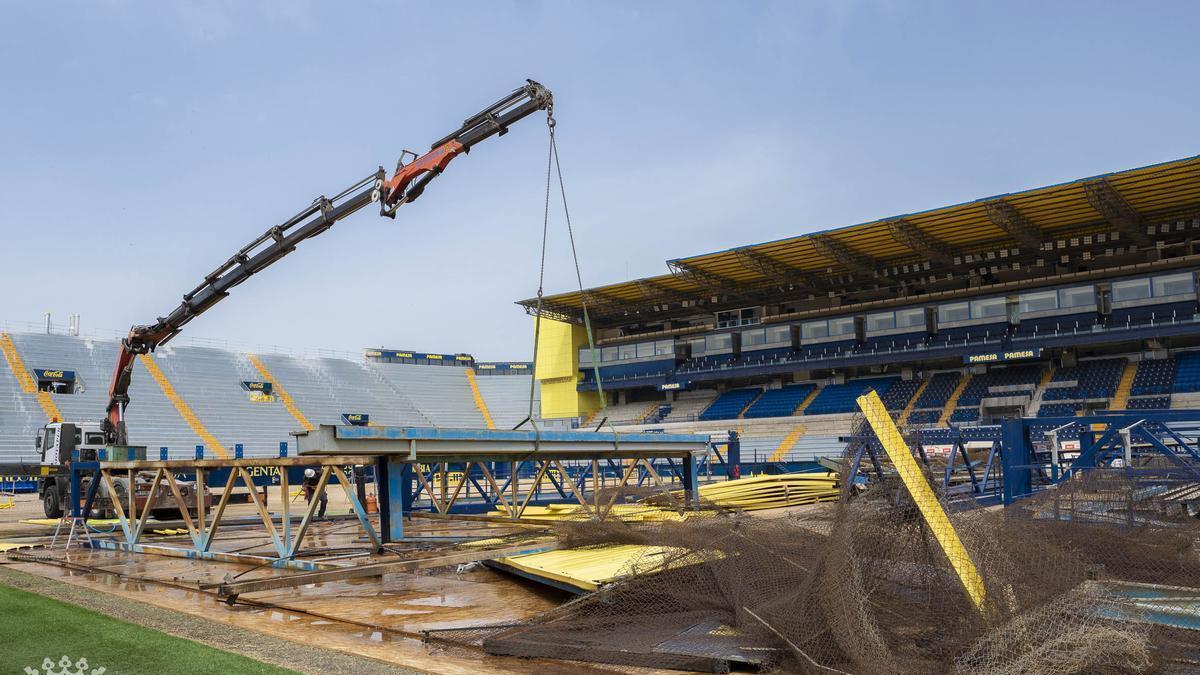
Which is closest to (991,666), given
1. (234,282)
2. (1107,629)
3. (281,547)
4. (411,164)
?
(1107,629)

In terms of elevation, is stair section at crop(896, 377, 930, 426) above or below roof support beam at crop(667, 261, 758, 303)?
below

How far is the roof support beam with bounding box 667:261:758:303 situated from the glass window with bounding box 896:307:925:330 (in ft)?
31.9

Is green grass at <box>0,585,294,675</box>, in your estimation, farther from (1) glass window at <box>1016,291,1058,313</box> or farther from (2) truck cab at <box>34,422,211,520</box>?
(1) glass window at <box>1016,291,1058,313</box>

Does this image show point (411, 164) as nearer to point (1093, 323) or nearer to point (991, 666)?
A: point (991, 666)

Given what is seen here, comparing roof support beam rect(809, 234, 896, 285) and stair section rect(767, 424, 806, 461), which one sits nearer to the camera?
stair section rect(767, 424, 806, 461)

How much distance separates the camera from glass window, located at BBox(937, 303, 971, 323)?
4694 cm

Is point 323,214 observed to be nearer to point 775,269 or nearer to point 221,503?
point 221,503

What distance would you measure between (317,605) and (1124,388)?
4138 centimetres

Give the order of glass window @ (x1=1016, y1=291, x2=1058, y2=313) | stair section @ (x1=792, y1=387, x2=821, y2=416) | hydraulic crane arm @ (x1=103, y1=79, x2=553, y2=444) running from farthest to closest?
stair section @ (x1=792, y1=387, x2=821, y2=416)
glass window @ (x1=1016, y1=291, x2=1058, y2=313)
hydraulic crane arm @ (x1=103, y1=79, x2=553, y2=444)

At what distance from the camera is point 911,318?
48.6 m

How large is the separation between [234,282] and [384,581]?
437 inches

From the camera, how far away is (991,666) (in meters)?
4.92

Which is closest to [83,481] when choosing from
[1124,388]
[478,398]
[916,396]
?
[916,396]

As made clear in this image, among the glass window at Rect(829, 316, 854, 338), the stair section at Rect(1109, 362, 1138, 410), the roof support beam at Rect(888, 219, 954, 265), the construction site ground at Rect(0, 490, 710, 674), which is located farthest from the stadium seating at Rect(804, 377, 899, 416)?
the construction site ground at Rect(0, 490, 710, 674)
